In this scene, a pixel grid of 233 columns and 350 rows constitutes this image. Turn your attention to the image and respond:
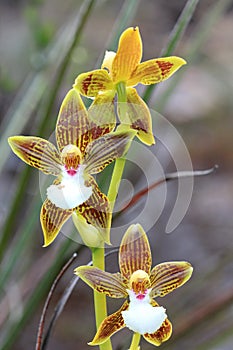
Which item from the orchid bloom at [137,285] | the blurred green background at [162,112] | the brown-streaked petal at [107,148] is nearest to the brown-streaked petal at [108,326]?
the orchid bloom at [137,285]

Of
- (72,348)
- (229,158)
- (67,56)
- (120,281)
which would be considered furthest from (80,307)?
(120,281)

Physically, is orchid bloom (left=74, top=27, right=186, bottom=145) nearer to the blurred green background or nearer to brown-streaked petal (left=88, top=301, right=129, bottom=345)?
brown-streaked petal (left=88, top=301, right=129, bottom=345)

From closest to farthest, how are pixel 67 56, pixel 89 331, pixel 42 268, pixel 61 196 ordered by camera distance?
pixel 61 196 → pixel 67 56 → pixel 42 268 → pixel 89 331

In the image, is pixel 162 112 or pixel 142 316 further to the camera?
pixel 162 112

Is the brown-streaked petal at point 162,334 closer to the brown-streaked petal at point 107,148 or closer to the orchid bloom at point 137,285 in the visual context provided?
the orchid bloom at point 137,285

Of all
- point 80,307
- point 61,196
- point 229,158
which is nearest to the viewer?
point 61,196

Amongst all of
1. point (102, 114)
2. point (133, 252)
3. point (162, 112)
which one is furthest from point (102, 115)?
point (162, 112)

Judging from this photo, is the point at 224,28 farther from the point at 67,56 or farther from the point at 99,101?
the point at 99,101

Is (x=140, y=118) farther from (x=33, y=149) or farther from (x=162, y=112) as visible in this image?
(x=162, y=112)

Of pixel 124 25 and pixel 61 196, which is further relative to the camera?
pixel 124 25
